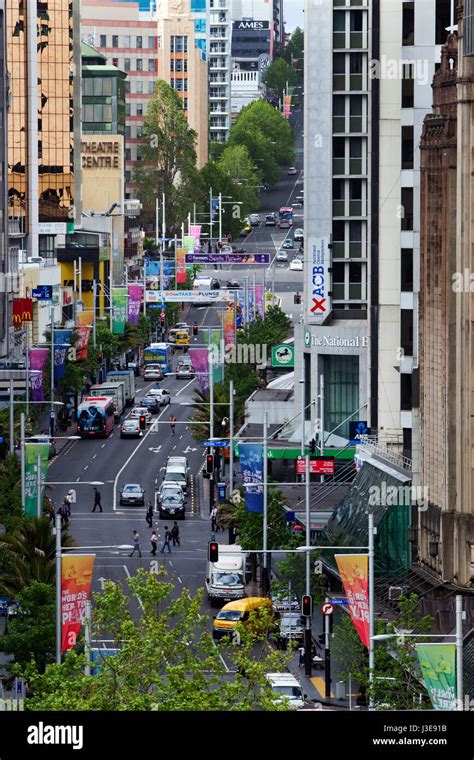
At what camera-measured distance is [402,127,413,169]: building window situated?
74.8 metres

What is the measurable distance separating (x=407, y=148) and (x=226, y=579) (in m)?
18.8

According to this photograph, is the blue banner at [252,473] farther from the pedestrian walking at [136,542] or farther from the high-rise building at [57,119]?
the high-rise building at [57,119]

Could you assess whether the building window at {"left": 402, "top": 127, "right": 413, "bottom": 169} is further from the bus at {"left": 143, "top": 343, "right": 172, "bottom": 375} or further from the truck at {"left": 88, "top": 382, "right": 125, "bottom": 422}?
the bus at {"left": 143, "top": 343, "right": 172, "bottom": 375}

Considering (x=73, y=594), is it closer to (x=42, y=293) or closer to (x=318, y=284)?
(x=318, y=284)

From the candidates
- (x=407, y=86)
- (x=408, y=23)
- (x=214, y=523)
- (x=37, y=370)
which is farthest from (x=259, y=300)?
(x=408, y=23)

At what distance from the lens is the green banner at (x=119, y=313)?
147000 millimetres

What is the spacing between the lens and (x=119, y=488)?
96.9 m

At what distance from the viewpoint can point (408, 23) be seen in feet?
244

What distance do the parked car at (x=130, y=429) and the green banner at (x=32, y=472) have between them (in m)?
42.8

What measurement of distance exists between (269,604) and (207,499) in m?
34.7

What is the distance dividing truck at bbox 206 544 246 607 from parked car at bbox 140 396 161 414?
5729 centimetres

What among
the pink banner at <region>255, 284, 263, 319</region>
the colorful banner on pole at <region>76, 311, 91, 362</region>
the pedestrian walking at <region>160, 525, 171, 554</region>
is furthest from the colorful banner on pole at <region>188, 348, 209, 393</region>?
the pink banner at <region>255, 284, 263, 319</region>

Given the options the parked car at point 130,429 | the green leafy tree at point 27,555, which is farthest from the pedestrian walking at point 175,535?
the parked car at point 130,429
